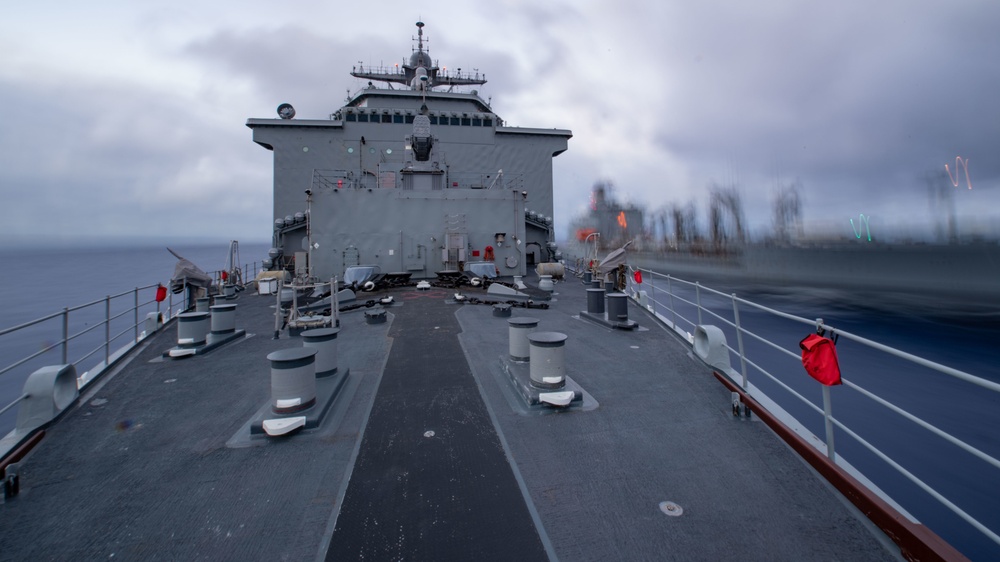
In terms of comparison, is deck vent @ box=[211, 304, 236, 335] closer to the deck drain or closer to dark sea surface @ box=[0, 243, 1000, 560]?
dark sea surface @ box=[0, 243, 1000, 560]

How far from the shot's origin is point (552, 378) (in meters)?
3.79

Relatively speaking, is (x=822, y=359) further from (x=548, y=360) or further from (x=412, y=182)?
(x=412, y=182)

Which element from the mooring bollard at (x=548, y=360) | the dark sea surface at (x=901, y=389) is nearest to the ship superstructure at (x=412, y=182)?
the dark sea surface at (x=901, y=389)

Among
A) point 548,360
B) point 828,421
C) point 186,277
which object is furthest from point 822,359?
point 186,277

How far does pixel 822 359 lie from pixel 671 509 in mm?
1320

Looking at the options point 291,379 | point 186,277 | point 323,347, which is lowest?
point 291,379

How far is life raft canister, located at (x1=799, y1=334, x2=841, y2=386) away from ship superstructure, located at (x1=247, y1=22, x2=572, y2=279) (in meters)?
11.3

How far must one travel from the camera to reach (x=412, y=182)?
1521 cm

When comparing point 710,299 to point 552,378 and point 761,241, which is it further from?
point 552,378

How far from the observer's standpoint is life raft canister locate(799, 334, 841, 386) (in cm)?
246

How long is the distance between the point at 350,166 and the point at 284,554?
22346mm

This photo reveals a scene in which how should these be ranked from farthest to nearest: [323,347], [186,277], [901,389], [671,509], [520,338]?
[901,389] → [186,277] → [520,338] → [323,347] → [671,509]

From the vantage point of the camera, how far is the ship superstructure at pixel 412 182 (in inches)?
526

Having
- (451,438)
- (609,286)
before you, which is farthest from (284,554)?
(609,286)
